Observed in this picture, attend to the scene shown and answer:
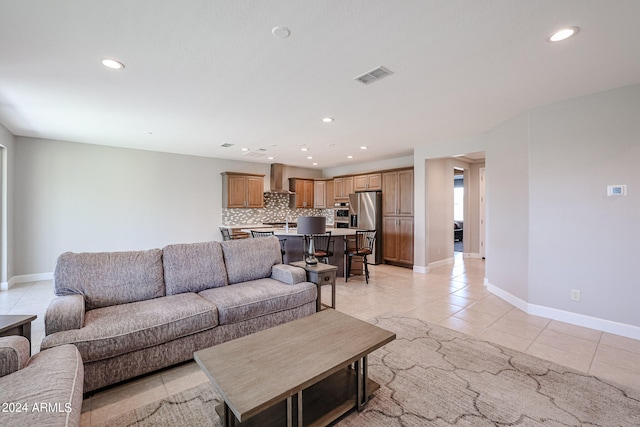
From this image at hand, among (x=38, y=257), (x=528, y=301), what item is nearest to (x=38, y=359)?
(x=528, y=301)

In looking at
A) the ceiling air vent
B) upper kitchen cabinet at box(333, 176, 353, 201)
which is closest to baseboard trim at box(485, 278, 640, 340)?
the ceiling air vent

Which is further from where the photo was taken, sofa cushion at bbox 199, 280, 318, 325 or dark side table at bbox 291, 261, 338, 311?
dark side table at bbox 291, 261, 338, 311

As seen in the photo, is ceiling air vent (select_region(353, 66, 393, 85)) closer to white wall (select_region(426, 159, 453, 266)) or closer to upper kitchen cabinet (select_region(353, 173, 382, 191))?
white wall (select_region(426, 159, 453, 266))

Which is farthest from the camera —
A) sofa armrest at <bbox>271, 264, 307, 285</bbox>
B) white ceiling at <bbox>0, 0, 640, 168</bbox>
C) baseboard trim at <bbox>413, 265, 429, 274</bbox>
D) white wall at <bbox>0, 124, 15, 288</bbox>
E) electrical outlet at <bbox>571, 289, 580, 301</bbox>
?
baseboard trim at <bbox>413, 265, 429, 274</bbox>

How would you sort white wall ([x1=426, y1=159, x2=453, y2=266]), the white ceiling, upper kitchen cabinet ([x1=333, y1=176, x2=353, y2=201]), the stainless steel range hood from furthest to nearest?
the stainless steel range hood < upper kitchen cabinet ([x1=333, y1=176, x2=353, y2=201]) < white wall ([x1=426, y1=159, x2=453, y2=266]) < the white ceiling

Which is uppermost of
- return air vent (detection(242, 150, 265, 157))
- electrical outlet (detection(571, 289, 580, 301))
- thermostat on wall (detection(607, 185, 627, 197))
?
return air vent (detection(242, 150, 265, 157))

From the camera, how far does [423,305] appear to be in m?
3.88

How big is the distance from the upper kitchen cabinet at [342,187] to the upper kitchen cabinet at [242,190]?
2072mm

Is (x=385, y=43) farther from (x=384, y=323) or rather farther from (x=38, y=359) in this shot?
(x=38, y=359)

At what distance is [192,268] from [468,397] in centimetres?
260

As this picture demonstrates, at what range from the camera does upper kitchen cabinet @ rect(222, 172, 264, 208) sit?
7.05 meters

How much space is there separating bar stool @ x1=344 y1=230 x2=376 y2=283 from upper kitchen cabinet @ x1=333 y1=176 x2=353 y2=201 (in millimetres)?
2286

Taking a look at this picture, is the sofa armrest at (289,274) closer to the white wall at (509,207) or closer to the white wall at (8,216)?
the white wall at (509,207)

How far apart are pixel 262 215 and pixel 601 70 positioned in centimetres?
698
